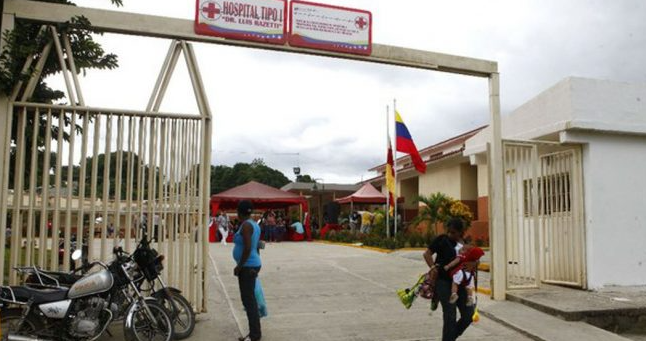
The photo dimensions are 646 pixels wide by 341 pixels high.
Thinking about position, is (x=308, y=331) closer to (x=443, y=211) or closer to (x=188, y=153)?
(x=188, y=153)

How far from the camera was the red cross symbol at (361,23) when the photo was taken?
812 centimetres

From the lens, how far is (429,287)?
19.5 ft

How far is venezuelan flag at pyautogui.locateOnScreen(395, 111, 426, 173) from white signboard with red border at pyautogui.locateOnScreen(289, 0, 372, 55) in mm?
10954

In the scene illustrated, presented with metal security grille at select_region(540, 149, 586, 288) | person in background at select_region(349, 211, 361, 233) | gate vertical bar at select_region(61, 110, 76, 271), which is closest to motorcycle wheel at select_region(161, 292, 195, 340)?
gate vertical bar at select_region(61, 110, 76, 271)

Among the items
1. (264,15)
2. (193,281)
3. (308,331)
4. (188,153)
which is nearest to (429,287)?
(308,331)

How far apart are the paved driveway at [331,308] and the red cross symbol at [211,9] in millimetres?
4144

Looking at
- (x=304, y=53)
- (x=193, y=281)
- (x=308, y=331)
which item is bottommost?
(x=308, y=331)

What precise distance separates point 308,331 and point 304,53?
154 inches

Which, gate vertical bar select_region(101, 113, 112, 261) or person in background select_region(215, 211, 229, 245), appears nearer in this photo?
gate vertical bar select_region(101, 113, 112, 261)

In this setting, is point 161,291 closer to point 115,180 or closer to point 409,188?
point 115,180

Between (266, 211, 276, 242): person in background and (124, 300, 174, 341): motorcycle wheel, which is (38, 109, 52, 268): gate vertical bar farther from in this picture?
(266, 211, 276, 242): person in background

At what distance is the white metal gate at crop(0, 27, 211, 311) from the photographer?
21.9 ft

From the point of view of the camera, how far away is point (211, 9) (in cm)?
745

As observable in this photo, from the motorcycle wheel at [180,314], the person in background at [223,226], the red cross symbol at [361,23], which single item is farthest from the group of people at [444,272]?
the person in background at [223,226]
